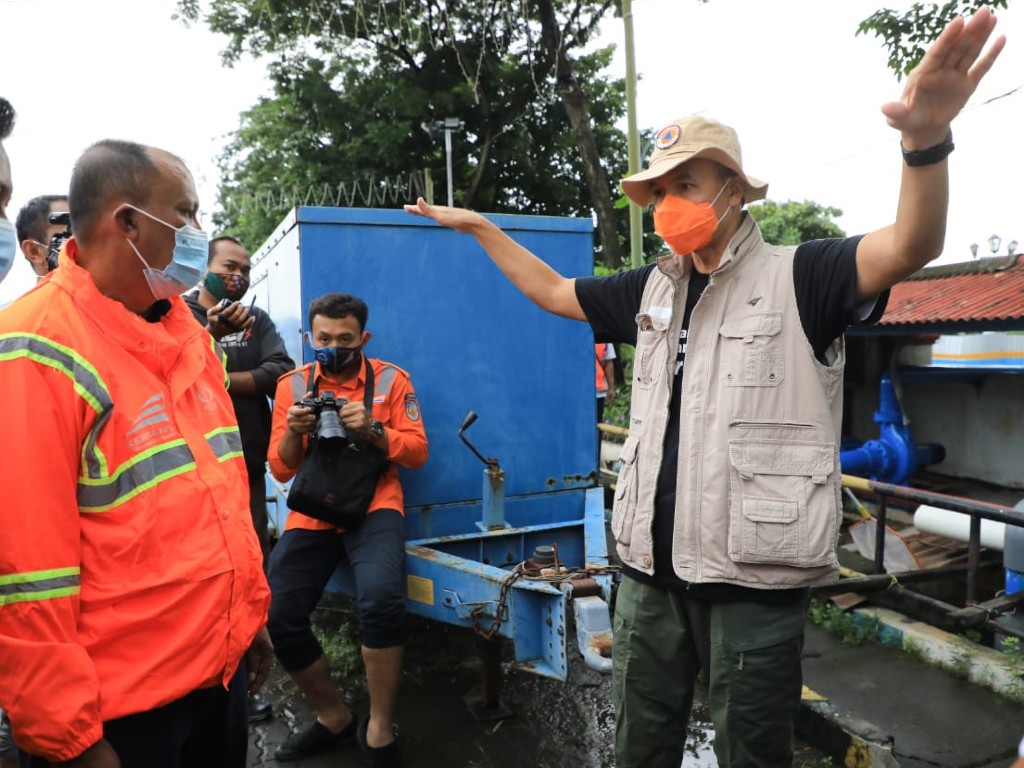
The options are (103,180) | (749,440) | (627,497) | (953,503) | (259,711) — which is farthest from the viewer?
(953,503)

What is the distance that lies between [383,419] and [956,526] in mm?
3618

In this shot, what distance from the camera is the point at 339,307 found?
327cm

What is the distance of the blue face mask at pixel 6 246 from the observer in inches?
61.0

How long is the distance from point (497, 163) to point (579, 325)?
13807 mm

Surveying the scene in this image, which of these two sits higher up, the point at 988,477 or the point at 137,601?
the point at 137,601

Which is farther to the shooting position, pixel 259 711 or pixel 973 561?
pixel 973 561

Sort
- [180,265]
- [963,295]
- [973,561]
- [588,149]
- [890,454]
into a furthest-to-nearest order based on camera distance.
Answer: [588,149]
[890,454]
[963,295]
[973,561]
[180,265]

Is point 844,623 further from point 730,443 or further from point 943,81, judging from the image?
point 943,81

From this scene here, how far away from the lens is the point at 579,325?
157 inches

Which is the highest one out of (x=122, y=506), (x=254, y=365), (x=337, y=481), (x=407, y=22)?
(x=407, y=22)

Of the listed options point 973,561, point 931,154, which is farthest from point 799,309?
point 973,561

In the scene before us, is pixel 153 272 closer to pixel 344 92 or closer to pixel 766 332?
pixel 766 332

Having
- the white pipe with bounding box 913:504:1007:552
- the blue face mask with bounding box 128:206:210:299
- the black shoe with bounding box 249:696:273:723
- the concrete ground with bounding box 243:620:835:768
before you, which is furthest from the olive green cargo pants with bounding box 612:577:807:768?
the white pipe with bounding box 913:504:1007:552

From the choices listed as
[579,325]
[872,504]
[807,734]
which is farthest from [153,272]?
[872,504]
